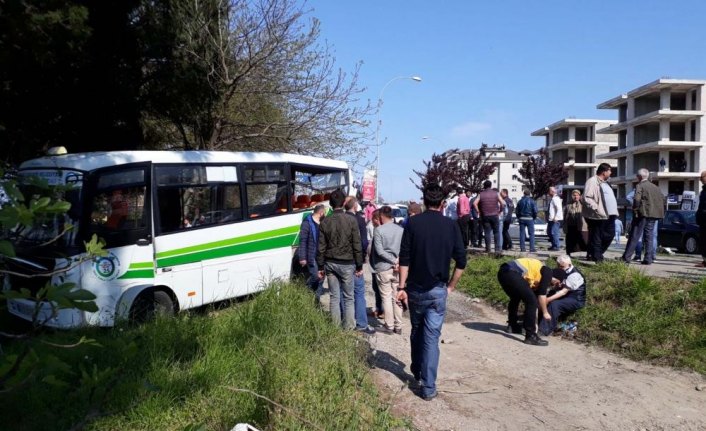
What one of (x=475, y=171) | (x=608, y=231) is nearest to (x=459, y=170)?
(x=475, y=171)

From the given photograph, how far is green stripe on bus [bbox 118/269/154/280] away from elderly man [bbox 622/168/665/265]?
885 centimetres

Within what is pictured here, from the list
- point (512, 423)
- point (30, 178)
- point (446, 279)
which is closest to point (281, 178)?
point (446, 279)

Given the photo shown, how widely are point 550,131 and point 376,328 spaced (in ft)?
282

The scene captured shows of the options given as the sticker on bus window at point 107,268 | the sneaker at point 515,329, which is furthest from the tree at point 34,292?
the sneaker at point 515,329

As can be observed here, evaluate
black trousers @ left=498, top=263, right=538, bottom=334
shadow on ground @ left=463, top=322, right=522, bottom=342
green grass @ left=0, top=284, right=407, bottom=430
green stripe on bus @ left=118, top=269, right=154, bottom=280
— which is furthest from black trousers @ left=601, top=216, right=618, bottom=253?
green stripe on bus @ left=118, top=269, right=154, bottom=280

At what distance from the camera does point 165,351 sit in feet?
19.3

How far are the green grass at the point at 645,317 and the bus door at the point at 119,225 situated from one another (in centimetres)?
654

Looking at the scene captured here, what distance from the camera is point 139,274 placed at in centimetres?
802

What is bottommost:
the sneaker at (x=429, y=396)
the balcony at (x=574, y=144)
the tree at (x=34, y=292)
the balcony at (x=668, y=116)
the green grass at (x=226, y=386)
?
the sneaker at (x=429, y=396)

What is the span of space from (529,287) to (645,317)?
173cm

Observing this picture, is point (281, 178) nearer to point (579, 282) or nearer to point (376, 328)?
point (376, 328)

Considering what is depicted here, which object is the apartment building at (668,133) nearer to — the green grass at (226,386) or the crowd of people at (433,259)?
the crowd of people at (433,259)

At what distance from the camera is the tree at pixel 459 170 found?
37728mm

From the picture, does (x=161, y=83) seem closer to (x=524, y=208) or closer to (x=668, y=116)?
(x=524, y=208)
